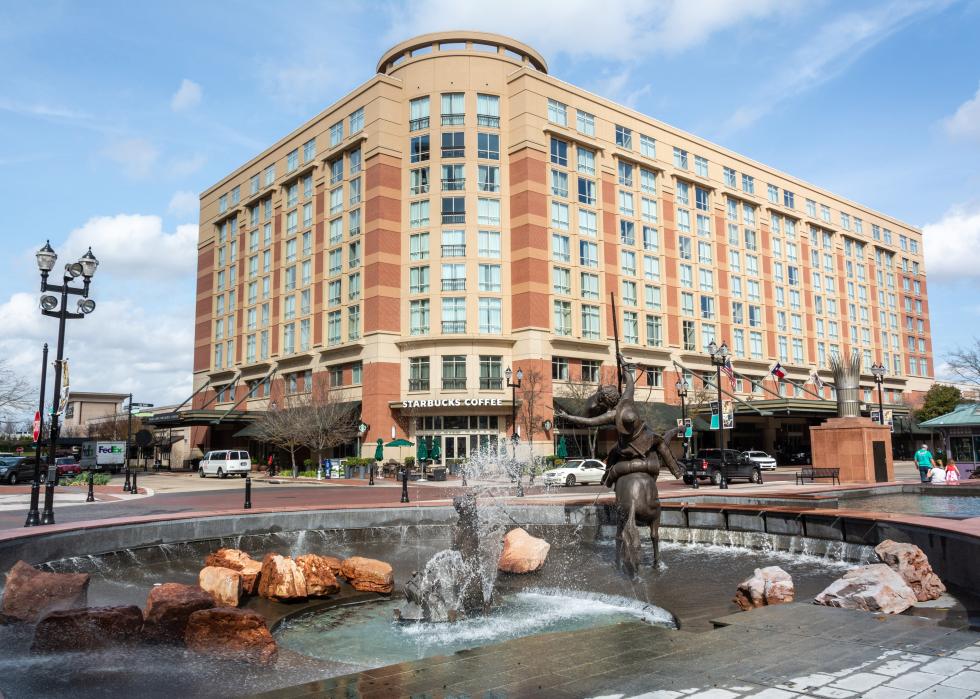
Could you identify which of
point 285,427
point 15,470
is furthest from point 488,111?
point 15,470

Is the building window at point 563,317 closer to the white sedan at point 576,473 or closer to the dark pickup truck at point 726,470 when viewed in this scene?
the white sedan at point 576,473

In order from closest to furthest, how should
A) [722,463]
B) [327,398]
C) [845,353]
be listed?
[722,463] → [327,398] → [845,353]

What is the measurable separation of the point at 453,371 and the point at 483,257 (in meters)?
8.17

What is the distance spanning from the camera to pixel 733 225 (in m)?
66.2

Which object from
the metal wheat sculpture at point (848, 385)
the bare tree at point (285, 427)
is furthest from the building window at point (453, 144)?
the metal wheat sculpture at point (848, 385)

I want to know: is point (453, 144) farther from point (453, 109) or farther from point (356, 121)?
point (356, 121)

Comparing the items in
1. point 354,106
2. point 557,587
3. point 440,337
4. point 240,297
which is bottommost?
point 557,587

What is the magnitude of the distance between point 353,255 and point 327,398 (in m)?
10.6

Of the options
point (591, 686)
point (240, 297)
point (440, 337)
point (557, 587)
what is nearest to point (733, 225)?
point (440, 337)

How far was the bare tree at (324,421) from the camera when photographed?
47281 millimetres

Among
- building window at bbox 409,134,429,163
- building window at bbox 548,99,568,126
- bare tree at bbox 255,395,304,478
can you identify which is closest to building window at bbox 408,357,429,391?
bare tree at bbox 255,395,304,478

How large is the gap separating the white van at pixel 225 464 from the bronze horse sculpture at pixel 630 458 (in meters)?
39.3

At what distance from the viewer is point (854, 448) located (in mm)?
26391

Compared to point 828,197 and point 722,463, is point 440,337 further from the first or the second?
point 828,197
